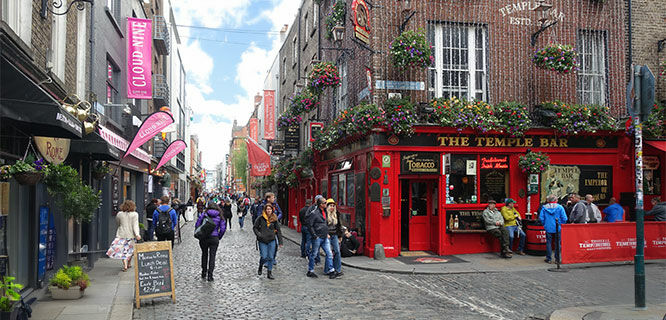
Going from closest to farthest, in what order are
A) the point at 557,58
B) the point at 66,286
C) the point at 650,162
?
the point at 66,286 < the point at 557,58 < the point at 650,162

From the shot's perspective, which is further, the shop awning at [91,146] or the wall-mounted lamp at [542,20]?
the wall-mounted lamp at [542,20]

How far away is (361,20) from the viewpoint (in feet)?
43.7

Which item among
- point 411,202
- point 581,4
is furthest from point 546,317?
point 581,4

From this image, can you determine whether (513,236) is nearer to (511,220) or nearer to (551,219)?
(511,220)

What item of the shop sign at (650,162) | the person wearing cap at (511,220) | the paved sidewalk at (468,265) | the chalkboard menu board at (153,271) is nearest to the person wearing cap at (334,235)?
the paved sidewalk at (468,265)

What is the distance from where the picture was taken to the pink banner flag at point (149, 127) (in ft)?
39.6

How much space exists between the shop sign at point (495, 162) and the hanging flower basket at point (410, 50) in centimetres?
331

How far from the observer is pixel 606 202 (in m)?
15.1

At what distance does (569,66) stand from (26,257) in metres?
13.7

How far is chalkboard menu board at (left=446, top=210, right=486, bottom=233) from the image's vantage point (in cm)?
1393

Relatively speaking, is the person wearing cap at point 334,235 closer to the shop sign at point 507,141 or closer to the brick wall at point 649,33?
the shop sign at point 507,141

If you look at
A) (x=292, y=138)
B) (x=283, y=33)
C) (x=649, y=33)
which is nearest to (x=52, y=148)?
(x=292, y=138)

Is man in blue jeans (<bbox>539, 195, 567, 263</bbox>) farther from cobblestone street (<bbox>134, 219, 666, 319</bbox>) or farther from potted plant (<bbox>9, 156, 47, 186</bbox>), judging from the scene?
potted plant (<bbox>9, 156, 47, 186</bbox>)

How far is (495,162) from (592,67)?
479 cm
